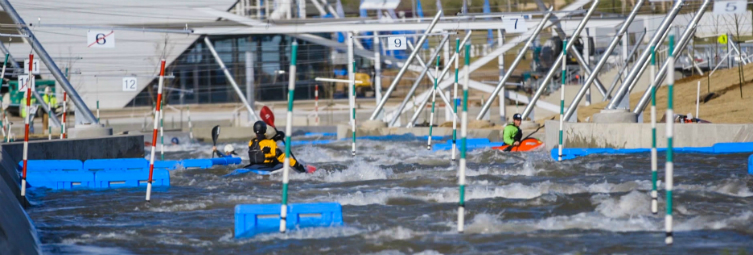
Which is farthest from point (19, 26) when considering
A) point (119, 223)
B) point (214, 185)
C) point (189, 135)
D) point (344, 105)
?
point (344, 105)

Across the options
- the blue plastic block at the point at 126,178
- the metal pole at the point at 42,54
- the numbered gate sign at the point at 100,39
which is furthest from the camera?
the numbered gate sign at the point at 100,39

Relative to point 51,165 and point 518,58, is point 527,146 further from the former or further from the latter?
point 51,165

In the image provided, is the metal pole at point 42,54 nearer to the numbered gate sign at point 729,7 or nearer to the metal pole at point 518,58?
the numbered gate sign at point 729,7

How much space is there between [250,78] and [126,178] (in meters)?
21.4

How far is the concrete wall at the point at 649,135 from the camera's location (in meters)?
15.0

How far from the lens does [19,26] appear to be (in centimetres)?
1462

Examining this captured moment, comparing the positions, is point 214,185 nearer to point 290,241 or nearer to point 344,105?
point 290,241

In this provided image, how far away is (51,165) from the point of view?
13055mm

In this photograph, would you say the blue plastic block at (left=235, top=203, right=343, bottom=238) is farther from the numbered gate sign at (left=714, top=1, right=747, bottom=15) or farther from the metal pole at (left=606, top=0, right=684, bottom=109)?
the metal pole at (left=606, top=0, right=684, bottom=109)

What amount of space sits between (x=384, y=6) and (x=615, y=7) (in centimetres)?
794

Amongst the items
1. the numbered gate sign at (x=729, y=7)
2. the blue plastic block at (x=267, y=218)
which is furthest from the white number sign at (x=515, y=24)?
→ the blue plastic block at (x=267, y=218)

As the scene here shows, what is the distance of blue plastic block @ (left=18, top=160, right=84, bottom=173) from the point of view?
12.9 m

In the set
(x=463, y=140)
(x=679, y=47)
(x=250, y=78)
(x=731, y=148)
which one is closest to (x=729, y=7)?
(x=731, y=148)

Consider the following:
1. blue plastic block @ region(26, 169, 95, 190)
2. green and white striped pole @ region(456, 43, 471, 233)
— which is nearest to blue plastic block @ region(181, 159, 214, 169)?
blue plastic block @ region(26, 169, 95, 190)
